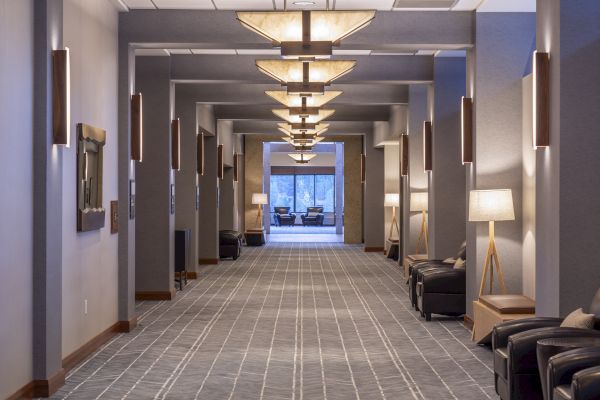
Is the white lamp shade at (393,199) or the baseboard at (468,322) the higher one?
the white lamp shade at (393,199)

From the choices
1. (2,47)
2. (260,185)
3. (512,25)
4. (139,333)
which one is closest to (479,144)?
(512,25)

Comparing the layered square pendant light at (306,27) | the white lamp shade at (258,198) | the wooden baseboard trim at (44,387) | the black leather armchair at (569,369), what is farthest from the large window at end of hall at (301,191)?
the black leather armchair at (569,369)

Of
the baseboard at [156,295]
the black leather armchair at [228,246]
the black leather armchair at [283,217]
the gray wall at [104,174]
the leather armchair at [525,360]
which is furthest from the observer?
the black leather armchair at [283,217]

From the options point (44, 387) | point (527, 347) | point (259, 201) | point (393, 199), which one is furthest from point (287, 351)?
point (259, 201)

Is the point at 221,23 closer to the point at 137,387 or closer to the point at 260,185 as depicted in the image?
the point at 137,387

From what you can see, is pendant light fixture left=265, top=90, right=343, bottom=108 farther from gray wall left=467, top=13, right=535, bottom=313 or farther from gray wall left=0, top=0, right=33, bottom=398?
gray wall left=0, top=0, right=33, bottom=398

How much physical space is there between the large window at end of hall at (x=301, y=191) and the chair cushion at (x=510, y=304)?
31817 millimetres

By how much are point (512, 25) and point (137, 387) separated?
5551mm

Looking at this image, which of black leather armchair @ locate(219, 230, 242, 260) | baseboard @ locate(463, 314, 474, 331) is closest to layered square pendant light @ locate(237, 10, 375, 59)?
baseboard @ locate(463, 314, 474, 331)

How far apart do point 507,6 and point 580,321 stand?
15.2ft

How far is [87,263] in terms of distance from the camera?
7965mm

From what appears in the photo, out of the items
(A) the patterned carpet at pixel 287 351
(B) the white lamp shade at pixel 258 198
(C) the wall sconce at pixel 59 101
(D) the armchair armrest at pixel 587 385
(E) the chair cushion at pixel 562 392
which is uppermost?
(C) the wall sconce at pixel 59 101

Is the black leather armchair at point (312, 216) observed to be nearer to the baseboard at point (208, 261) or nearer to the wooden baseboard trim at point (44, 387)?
the baseboard at point (208, 261)

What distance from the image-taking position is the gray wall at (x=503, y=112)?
9.34m
